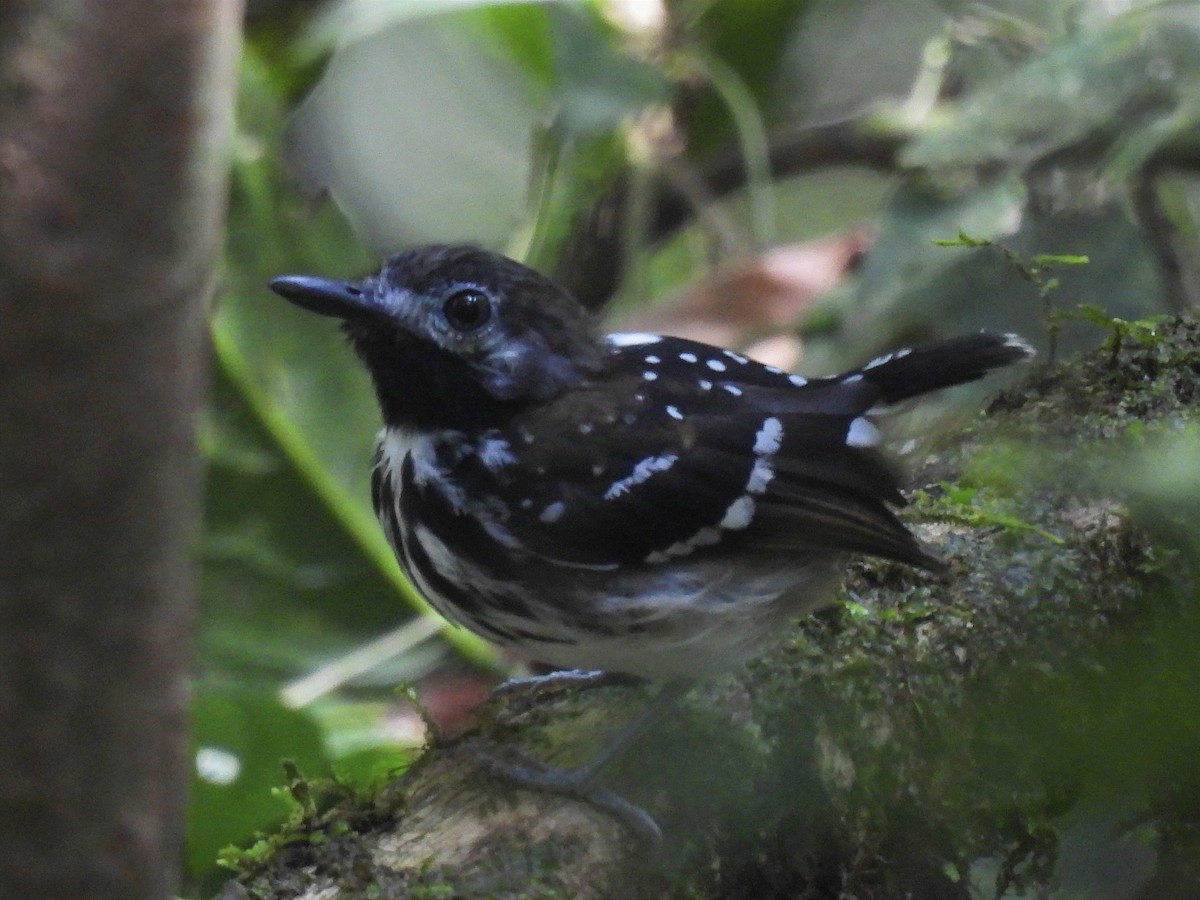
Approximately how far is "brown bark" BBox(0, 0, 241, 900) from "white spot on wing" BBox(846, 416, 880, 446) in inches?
44.7

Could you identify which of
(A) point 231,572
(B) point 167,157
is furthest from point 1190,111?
(A) point 231,572

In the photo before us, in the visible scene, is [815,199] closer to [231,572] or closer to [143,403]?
[231,572]

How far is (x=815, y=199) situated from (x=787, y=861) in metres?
3.89

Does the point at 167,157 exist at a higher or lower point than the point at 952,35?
higher

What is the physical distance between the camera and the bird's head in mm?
2074

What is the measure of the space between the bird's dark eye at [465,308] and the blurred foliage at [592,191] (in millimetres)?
700

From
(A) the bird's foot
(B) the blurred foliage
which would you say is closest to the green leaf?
(B) the blurred foliage

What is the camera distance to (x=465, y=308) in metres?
2.09

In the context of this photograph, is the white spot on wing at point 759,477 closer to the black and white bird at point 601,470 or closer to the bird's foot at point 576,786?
the black and white bird at point 601,470

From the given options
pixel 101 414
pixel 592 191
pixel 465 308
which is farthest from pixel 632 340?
pixel 592 191

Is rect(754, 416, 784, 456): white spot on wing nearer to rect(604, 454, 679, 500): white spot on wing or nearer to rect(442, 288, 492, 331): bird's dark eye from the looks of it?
rect(604, 454, 679, 500): white spot on wing

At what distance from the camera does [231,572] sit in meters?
3.61

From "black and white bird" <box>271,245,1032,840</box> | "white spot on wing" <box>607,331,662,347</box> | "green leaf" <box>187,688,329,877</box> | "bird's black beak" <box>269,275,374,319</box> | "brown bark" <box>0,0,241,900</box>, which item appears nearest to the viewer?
"brown bark" <box>0,0,241,900</box>

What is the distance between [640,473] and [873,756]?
499mm
